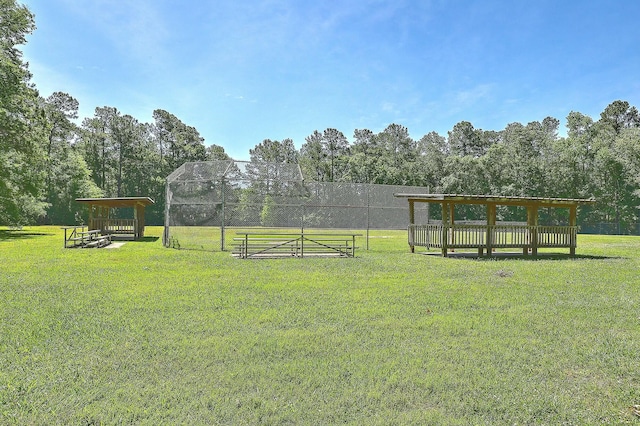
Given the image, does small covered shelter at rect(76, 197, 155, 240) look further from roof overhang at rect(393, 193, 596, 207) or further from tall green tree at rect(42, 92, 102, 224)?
tall green tree at rect(42, 92, 102, 224)

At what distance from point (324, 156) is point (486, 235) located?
143 feet

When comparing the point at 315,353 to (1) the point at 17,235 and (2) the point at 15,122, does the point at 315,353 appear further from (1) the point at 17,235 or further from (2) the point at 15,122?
(2) the point at 15,122

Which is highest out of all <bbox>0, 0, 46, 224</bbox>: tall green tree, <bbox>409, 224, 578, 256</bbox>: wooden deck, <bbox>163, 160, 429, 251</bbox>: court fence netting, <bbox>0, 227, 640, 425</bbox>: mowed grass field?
<bbox>0, 0, 46, 224</bbox>: tall green tree

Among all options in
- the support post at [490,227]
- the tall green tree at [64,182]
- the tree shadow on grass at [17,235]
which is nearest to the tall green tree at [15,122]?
the tree shadow on grass at [17,235]

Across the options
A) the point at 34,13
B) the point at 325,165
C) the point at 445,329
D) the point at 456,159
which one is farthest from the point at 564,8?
the point at 325,165

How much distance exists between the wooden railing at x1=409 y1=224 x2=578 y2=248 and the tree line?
2389 centimetres

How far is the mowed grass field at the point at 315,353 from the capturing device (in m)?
2.90

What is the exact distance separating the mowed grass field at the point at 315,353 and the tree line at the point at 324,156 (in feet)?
77.5

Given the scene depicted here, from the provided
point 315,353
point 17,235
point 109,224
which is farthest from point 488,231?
point 17,235

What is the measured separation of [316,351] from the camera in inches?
160

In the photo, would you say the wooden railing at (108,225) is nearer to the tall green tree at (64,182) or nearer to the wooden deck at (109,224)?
the wooden deck at (109,224)

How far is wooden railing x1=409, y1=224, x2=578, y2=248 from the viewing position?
1508 centimetres

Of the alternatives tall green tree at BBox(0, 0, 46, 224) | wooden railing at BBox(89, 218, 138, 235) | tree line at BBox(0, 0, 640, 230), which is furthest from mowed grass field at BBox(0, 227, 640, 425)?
tree line at BBox(0, 0, 640, 230)

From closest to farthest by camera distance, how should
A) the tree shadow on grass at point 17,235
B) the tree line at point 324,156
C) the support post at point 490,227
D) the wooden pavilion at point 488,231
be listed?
the wooden pavilion at point 488,231 < the support post at point 490,227 < the tree shadow on grass at point 17,235 < the tree line at point 324,156
